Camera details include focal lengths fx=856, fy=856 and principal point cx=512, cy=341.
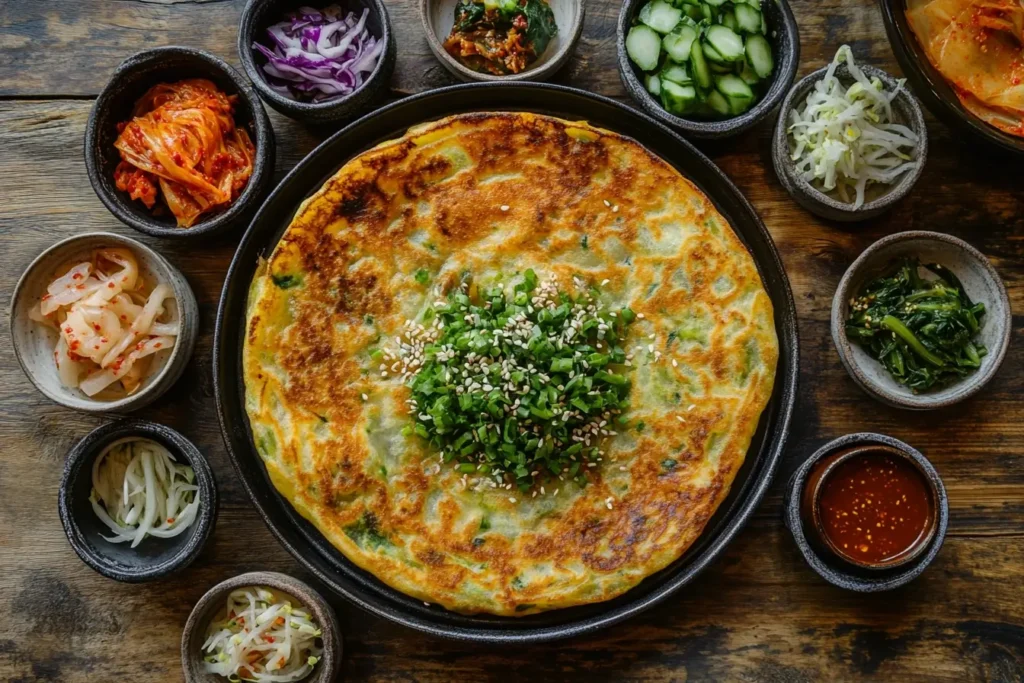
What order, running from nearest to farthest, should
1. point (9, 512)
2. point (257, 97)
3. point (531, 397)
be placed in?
1. point (531, 397)
2. point (257, 97)
3. point (9, 512)

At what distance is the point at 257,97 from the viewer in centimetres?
389

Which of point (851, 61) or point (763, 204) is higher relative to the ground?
point (851, 61)

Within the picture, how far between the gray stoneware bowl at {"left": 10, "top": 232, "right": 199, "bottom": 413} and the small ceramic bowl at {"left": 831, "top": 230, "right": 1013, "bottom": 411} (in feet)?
9.81

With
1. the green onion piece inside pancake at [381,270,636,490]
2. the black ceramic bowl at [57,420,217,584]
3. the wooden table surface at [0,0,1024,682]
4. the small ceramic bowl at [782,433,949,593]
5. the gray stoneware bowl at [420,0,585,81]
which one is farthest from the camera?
the wooden table surface at [0,0,1024,682]

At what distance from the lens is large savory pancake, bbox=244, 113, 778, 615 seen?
11.7ft

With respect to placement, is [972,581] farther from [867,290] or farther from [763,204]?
[763,204]

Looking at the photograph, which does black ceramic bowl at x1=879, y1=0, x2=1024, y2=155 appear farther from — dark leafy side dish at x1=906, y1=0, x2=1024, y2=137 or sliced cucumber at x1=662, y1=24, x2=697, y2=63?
sliced cucumber at x1=662, y1=24, x2=697, y2=63

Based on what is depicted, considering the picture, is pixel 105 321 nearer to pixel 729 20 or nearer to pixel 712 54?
pixel 712 54

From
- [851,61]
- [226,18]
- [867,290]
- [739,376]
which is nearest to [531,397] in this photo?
[739,376]

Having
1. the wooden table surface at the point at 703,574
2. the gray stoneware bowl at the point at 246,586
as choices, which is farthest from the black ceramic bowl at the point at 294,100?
the gray stoneware bowl at the point at 246,586

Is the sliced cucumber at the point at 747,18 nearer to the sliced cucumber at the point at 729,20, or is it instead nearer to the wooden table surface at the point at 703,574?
the sliced cucumber at the point at 729,20

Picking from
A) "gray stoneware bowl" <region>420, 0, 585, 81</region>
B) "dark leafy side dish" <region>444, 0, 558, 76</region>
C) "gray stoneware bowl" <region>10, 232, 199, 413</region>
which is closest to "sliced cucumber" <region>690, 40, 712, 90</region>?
Answer: "gray stoneware bowl" <region>420, 0, 585, 81</region>

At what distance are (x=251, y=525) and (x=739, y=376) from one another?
2.36 m

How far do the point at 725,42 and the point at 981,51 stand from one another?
1.11 meters
